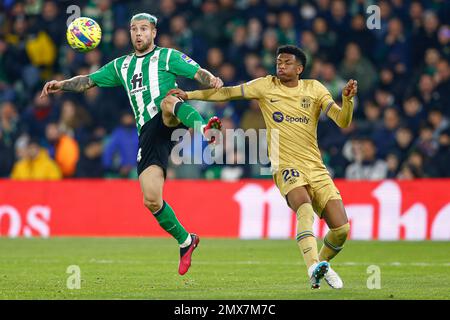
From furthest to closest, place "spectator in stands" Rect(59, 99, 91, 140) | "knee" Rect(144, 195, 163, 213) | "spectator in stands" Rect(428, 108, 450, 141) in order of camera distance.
Answer: "spectator in stands" Rect(59, 99, 91, 140)
"spectator in stands" Rect(428, 108, 450, 141)
"knee" Rect(144, 195, 163, 213)

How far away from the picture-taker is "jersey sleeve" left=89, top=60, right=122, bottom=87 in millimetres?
11492

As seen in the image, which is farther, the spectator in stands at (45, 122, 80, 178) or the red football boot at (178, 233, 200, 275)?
the spectator in stands at (45, 122, 80, 178)

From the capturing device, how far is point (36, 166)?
19578 millimetres

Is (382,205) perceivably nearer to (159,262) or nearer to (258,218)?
(258,218)

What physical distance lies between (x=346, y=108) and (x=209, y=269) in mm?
3325

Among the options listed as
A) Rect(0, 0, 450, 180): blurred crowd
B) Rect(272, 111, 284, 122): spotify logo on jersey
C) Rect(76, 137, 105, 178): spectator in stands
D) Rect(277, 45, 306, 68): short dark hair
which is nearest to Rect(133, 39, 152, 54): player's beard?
Rect(277, 45, 306, 68): short dark hair

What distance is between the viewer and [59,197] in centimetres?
1852

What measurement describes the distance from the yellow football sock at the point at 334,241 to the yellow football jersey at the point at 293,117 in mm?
664

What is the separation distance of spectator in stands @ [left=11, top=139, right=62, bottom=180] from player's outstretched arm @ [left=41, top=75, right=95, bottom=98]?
8.15 meters

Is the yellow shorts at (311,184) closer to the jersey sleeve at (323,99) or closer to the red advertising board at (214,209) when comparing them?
the jersey sleeve at (323,99)

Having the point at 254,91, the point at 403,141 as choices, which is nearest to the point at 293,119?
the point at 254,91

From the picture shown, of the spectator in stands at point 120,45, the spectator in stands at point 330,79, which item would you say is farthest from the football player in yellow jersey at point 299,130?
the spectator in stands at point 120,45

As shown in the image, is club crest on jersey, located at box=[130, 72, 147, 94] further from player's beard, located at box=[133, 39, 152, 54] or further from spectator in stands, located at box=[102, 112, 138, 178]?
spectator in stands, located at box=[102, 112, 138, 178]
